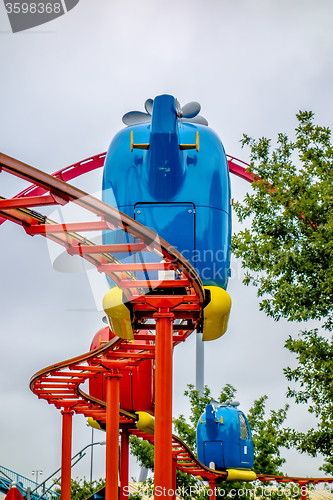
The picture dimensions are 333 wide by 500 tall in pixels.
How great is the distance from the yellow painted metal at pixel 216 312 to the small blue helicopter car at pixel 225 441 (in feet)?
21.1

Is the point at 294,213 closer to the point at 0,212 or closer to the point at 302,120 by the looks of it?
the point at 302,120

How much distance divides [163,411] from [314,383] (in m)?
3.64

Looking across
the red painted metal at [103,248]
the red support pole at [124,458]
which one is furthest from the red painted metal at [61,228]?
the red support pole at [124,458]

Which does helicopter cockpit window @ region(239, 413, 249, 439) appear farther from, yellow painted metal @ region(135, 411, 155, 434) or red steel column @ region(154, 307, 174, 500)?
red steel column @ region(154, 307, 174, 500)

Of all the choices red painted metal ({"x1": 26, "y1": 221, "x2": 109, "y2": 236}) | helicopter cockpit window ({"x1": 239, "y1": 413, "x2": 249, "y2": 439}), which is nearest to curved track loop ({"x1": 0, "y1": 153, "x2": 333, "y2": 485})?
red painted metal ({"x1": 26, "y1": 221, "x2": 109, "y2": 236})

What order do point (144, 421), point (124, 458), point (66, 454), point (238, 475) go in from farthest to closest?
point (124, 458), point (238, 475), point (144, 421), point (66, 454)

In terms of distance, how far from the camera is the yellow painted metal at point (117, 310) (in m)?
7.80

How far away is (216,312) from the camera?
7.93 meters

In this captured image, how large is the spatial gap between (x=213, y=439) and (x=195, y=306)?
7.42 m

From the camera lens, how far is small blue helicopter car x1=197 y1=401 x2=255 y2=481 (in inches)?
561

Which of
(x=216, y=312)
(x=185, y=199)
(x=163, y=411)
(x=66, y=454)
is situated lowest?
(x=66, y=454)

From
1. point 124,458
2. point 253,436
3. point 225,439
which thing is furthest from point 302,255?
point 253,436

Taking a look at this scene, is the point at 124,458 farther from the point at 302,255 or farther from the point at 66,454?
the point at 302,255

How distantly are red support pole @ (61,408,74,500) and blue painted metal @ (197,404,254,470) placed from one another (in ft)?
10.2
